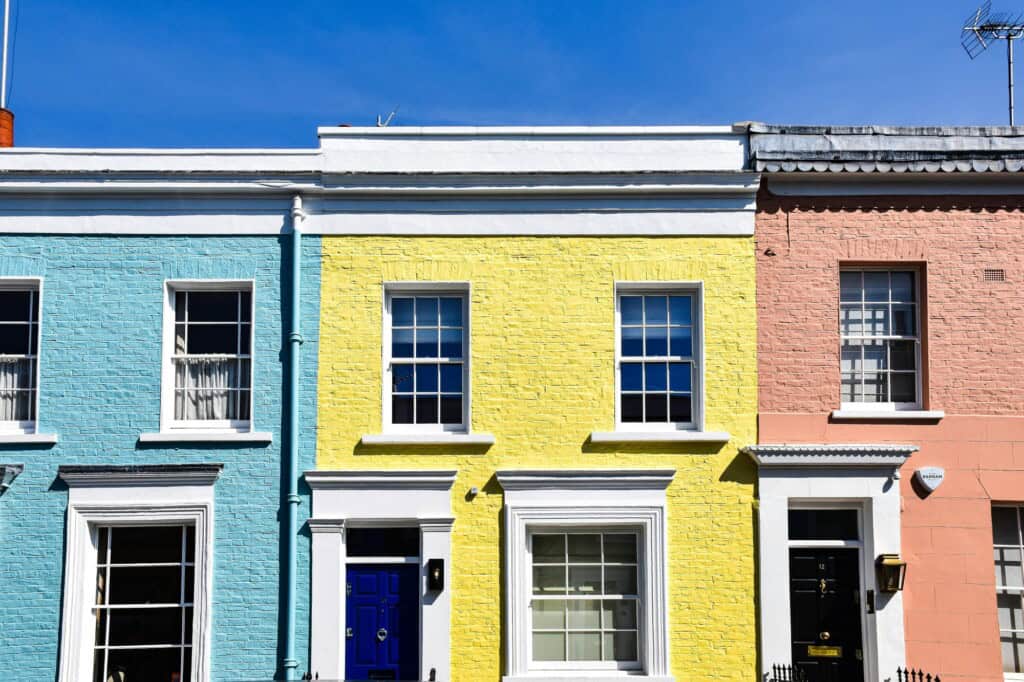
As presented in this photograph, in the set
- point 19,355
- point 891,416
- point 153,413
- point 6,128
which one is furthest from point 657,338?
point 6,128

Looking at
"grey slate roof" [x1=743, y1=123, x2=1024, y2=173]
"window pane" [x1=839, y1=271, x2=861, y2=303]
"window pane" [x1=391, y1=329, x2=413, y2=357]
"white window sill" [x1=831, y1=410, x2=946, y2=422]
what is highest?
"grey slate roof" [x1=743, y1=123, x2=1024, y2=173]

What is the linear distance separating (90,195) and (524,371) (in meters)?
5.87

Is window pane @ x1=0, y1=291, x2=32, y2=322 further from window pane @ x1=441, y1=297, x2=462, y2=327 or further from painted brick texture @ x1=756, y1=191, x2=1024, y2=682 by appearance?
painted brick texture @ x1=756, y1=191, x2=1024, y2=682

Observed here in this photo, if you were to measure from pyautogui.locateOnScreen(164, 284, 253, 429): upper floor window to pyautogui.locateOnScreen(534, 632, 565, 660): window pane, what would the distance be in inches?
175

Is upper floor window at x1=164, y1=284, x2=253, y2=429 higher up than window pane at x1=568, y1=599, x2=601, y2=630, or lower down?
higher up

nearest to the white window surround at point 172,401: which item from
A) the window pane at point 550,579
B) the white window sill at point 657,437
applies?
the window pane at point 550,579

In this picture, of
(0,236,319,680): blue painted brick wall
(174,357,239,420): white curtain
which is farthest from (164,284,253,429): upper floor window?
(0,236,319,680): blue painted brick wall

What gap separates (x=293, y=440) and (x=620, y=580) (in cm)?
435

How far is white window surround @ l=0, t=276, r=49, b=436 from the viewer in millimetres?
13500

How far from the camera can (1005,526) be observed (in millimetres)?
13930

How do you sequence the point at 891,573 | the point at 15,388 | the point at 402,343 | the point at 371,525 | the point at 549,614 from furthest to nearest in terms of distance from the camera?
the point at 402,343 < the point at 15,388 < the point at 549,614 < the point at 371,525 < the point at 891,573

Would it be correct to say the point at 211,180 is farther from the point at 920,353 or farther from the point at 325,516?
the point at 920,353

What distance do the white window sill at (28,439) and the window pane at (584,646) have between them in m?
6.71

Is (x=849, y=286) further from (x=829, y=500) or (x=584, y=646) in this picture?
(x=584, y=646)
